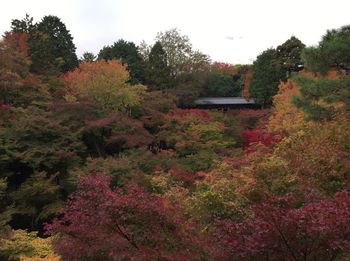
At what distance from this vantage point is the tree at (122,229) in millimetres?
6539

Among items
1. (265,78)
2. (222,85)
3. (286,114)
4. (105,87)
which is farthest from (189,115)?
(222,85)

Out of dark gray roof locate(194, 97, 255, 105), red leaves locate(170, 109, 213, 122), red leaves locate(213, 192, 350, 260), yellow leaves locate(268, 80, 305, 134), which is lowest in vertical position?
dark gray roof locate(194, 97, 255, 105)

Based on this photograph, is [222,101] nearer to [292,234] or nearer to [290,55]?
[290,55]

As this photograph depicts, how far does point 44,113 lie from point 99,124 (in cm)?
261

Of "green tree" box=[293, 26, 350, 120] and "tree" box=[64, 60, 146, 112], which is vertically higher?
"green tree" box=[293, 26, 350, 120]

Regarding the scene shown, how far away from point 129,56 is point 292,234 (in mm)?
28205

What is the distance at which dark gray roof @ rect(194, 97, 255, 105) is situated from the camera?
3533 centimetres

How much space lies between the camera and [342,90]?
12.7 meters

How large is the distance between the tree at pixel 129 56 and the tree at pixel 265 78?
8.73 m

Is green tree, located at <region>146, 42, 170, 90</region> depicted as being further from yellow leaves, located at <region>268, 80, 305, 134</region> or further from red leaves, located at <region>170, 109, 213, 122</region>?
yellow leaves, located at <region>268, 80, 305, 134</region>

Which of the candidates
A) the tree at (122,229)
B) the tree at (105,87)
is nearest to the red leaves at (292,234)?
the tree at (122,229)

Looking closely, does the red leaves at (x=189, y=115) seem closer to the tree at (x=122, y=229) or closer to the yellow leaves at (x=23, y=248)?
the yellow leaves at (x=23, y=248)

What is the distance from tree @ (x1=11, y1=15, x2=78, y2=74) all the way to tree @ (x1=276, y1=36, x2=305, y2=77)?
50.7 ft

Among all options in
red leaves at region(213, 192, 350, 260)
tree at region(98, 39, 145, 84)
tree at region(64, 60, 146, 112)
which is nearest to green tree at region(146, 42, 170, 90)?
tree at region(98, 39, 145, 84)
